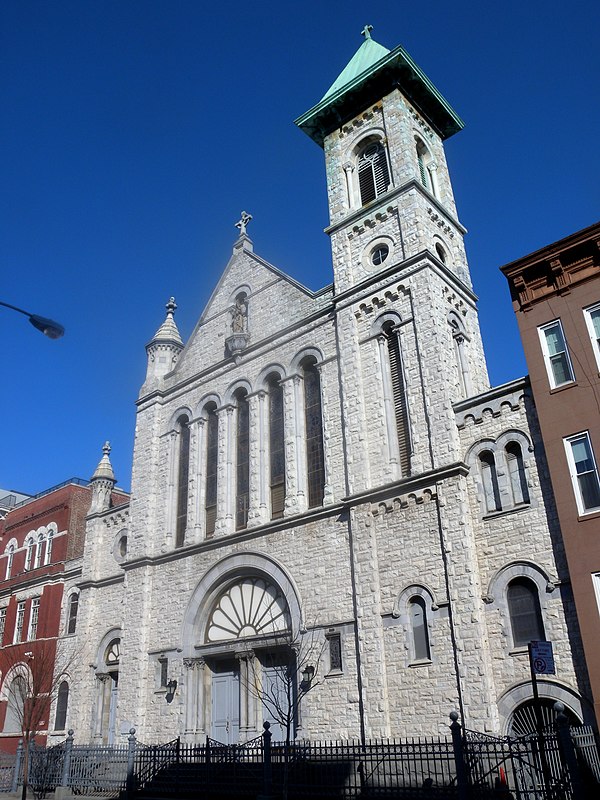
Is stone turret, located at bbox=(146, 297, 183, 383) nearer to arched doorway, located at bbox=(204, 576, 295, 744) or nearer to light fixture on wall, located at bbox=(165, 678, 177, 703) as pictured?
arched doorway, located at bbox=(204, 576, 295, 744)

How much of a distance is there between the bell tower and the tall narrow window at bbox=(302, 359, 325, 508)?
3315mm

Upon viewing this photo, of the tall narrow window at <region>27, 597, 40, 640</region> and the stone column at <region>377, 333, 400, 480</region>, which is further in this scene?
the tall narrow window at <region>27, 597, 40, 640</region>

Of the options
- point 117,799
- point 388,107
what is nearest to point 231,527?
point 117,799

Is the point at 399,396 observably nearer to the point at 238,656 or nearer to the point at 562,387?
the point at 562,387

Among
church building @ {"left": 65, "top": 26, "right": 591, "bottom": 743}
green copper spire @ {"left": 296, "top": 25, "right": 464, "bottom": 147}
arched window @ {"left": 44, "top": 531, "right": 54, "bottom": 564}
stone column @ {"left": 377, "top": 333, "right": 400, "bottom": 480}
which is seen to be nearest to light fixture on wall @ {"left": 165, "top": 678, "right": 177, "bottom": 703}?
church building @ {"left": 65, "top": 26, "right": 591, "bottom": 743}

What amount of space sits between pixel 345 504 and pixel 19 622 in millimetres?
24738

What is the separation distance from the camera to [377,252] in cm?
2580

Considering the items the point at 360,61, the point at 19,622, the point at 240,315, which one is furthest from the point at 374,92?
the point at 19,622

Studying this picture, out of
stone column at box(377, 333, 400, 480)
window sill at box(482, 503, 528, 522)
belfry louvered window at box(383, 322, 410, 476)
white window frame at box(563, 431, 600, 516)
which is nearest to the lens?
white window frame at box(563, 431, 600, 516)

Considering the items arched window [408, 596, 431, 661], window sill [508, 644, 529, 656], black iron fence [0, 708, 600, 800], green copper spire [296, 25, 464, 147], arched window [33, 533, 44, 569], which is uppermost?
green copper spire [296, 25, 464, 147]

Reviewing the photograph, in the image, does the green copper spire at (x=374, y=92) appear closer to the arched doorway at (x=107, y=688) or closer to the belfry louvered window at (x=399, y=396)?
the belfry louvered window at (x=399, y=396)

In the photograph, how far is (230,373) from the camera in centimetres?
2881

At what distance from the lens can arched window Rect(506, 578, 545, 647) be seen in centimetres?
1767

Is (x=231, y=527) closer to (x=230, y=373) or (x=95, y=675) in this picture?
(x=230, y=373)
